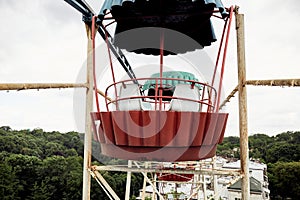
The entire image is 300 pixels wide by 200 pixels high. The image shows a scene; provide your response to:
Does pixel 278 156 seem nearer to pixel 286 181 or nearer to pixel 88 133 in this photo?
pixel 286 181

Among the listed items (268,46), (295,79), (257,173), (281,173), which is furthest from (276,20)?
(281,173)

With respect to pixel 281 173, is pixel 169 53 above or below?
above

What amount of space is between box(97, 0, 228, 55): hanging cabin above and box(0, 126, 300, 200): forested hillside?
873 inches

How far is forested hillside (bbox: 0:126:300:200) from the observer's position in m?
23.9

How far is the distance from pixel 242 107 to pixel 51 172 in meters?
27.7

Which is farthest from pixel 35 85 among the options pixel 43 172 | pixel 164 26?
pixel 43 172

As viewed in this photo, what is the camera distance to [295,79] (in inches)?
44.1

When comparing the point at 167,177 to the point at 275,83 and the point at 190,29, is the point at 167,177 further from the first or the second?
the point at 275,83

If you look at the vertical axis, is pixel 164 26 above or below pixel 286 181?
above

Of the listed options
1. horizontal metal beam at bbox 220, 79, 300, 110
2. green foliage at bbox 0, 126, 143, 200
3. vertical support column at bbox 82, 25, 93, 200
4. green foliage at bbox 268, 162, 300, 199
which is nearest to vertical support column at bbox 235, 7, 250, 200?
horizontal metal beam at bbox 220, 79, 300, 110

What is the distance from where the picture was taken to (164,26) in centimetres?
254

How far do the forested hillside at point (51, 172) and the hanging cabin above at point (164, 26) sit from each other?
22176 mm

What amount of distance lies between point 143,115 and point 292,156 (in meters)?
35.5

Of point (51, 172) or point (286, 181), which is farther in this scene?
point (286, 181)
